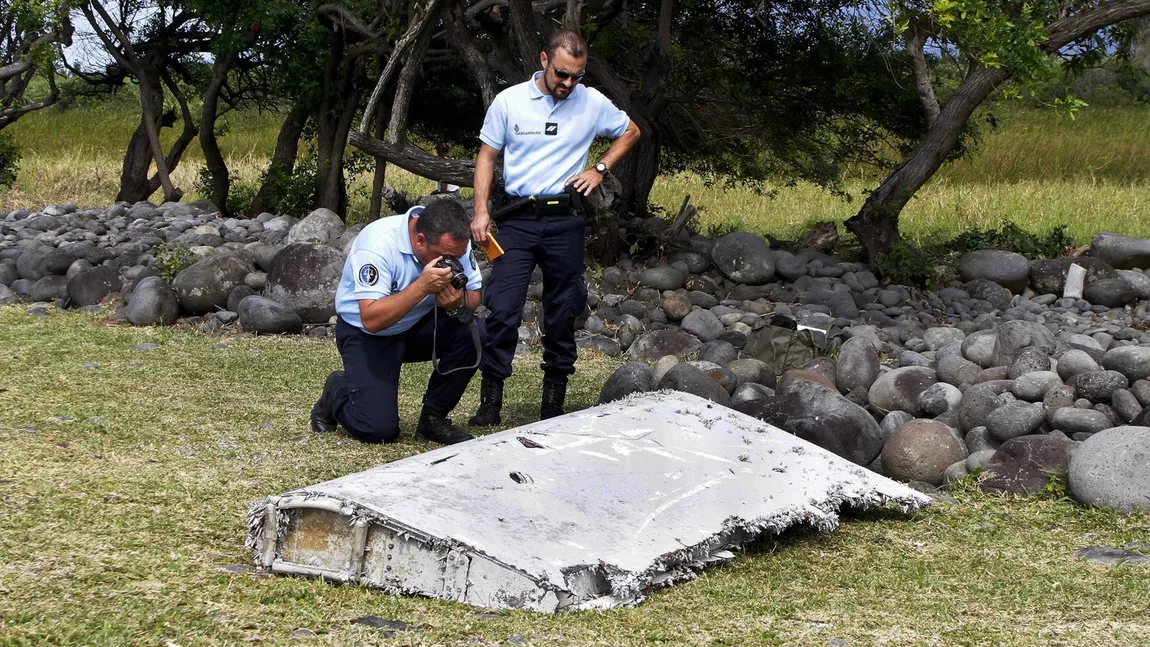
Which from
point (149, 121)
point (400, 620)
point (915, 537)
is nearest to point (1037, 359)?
point (915, 537)

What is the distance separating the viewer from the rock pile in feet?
17.0

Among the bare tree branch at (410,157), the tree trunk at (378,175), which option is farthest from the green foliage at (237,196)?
the bare tree branch at (410,157)

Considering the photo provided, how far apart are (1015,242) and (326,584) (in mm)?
9481

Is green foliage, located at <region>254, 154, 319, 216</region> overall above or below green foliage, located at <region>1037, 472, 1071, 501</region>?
below

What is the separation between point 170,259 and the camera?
31.9ft

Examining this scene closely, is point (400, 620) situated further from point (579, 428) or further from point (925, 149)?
point (925, 149)

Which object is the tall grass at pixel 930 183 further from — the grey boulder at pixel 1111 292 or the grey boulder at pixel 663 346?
the grey boulder at pixel 663 346

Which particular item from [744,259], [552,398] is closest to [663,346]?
[744,259]

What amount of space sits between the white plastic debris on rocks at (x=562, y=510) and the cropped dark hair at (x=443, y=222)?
0.83m

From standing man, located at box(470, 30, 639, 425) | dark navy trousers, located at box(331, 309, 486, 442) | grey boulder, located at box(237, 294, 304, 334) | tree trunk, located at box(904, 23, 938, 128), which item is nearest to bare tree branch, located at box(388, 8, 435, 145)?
grey boulder, located at box(237, 294, 304, 334)

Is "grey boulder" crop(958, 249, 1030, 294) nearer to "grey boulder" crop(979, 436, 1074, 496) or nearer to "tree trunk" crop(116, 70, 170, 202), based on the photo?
"grey boulder" crop(979, 436, 1074, 496)

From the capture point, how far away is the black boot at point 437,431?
5.43 meters

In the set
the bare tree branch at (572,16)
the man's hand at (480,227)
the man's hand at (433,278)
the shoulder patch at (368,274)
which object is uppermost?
the bare tree branch at (572,16)

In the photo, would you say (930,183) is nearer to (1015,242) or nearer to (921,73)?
(1015,242)
